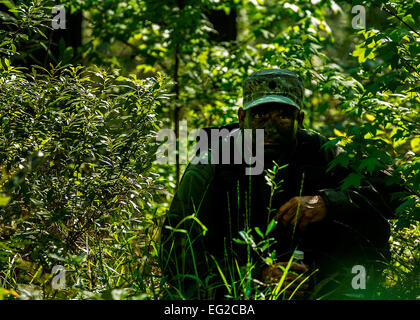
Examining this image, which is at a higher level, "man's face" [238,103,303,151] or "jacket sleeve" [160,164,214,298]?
"man's face" [238,103,303,151]

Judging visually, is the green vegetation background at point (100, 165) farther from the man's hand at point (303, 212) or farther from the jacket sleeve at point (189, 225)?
the man's hand at point (303, 212)

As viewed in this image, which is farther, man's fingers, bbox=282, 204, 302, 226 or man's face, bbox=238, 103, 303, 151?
man's face, bbox=238, 103, 303, 151

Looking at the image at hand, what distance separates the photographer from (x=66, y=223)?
315 cm

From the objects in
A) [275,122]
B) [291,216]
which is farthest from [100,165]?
[291,216]

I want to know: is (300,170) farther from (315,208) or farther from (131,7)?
(131,7)

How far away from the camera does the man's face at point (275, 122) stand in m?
3.18

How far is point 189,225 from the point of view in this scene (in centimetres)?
312

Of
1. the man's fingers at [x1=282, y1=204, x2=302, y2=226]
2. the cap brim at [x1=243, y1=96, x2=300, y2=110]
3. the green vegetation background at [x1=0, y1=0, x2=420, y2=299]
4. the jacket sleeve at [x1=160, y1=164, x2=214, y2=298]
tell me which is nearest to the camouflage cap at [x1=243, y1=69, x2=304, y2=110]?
the cap brim at [x1=243, y1=96, x2=300, y2=110]

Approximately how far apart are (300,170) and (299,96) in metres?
0.51

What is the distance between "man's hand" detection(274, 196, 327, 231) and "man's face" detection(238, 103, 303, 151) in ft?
1.40

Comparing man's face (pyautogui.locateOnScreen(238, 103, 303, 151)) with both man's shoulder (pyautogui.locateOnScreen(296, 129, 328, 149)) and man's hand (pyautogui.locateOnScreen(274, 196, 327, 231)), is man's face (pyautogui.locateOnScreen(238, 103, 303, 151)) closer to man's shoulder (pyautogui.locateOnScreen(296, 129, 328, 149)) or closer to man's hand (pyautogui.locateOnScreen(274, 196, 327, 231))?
man's shoulder (pyautogui.locateOnScreen(296, 129, 328, 149))

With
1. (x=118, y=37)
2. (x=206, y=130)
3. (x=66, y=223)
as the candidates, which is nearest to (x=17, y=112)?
(x=66, y=223)

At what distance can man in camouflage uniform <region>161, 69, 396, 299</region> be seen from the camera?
300 centimetres

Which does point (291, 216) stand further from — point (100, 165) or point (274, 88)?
point (100, 165)
